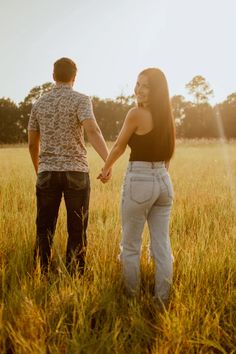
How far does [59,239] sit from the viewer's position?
4238 millimetres

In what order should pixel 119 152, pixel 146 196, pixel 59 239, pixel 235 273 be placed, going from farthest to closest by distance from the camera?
pixel 59 239
pixel 235 273
pixel 119 152
pixel 146 196

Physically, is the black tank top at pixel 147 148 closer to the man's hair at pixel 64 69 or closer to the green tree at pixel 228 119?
the man's hair at pixel 64 69

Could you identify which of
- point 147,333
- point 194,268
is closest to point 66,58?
point 194,268

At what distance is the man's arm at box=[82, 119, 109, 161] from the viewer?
11.7 feet

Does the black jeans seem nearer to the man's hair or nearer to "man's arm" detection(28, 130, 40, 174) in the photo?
"man's arm" detection(28, 130, 40, 174)

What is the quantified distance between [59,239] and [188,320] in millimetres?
2019

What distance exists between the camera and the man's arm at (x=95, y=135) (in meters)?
3.55

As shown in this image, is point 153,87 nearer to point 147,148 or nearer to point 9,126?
point 147,148

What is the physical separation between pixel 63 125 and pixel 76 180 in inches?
19.7

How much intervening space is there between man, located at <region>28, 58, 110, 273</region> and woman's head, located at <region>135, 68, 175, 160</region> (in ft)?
2.23

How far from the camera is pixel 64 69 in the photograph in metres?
3.58

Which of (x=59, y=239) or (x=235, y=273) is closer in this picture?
(x=235, y=273)

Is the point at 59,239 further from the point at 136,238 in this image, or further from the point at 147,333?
the point at 147,333

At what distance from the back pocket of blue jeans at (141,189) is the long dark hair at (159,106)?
211 millimetres
